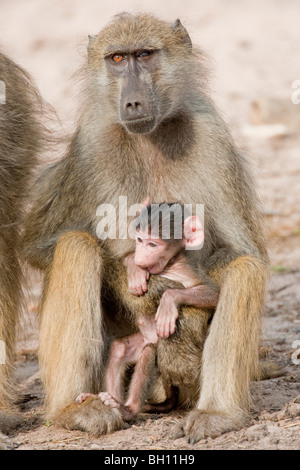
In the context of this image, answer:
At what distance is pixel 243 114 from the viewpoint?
11.0 m

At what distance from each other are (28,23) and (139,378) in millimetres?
9685

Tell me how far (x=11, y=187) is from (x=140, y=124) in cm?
89

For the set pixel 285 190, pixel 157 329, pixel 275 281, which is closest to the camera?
pixel 157 329

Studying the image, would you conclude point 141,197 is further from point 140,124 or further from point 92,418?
point 92,418

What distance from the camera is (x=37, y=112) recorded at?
17.4 feet

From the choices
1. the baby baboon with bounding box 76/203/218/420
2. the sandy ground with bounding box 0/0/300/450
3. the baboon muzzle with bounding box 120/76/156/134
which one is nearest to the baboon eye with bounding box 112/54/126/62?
the baboon muzzle with bounding box 120/76/156/134

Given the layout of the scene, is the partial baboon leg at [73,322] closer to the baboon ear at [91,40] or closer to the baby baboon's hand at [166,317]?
the baby baboon's hand at [166,317]

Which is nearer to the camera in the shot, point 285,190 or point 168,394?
point 168,394

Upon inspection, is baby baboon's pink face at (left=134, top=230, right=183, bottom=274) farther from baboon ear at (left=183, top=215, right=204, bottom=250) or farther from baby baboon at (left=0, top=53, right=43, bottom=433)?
baby baboon at (left=0, top=53, right=43, bottom=433)

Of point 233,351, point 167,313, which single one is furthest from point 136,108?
point 233,351

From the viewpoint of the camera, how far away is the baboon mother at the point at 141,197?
432cm

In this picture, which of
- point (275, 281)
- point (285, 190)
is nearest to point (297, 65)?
point (285, 190)
